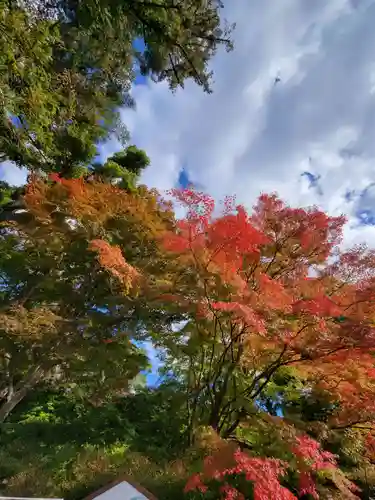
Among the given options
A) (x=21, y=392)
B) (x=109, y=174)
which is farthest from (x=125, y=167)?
(x=21, y=392)

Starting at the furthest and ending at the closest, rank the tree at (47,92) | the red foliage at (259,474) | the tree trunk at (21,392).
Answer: the tree trunk at (21,392), the tree at (47,92), the red foliage at (259,474)

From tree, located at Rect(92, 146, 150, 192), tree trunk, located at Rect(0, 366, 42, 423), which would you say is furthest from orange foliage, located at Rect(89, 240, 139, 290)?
tree, located at Rect(92, 146, 150, 192)

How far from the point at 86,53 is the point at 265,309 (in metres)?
5.00

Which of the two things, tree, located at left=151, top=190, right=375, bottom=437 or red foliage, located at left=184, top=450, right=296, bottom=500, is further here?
tree, located at left=151, top=190, right=375, bottom=437

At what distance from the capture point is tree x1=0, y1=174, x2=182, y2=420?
258 inches

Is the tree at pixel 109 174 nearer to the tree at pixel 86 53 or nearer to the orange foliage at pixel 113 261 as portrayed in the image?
the tree at pixel 86 53

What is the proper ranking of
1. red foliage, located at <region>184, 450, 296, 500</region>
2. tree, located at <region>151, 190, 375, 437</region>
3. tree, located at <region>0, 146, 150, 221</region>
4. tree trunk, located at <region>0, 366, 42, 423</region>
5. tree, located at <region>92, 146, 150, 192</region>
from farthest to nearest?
1. tree, located at <region>92, 146, 150, 192</region>
2. tree, located at <region>0, 146, 150, 221</region>
3. tree trunk, located at <region>0, 366, 42, 423</region>
4. tree, located at <region>151, 190, 375, 437</region>
5. red foliage, located at <region>184, 450, 296, 500</region>

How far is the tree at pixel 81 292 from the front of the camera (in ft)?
21.5

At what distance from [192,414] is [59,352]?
2.72 meters

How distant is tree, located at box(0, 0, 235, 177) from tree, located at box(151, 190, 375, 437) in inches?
92.1

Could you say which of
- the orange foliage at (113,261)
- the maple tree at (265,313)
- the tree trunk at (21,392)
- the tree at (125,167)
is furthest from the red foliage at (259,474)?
the tree at (125,167)

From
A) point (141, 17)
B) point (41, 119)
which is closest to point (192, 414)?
point (41, 119)

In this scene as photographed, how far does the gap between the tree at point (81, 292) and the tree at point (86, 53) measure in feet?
4.32

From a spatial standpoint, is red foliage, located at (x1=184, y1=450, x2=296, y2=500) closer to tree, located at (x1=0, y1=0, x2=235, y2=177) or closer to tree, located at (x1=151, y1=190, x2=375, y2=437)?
tree, located at (x1=151, y1=190, x2=375, y2=437)
